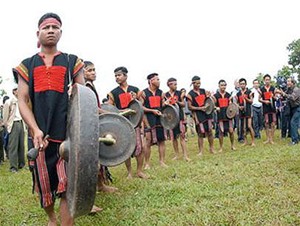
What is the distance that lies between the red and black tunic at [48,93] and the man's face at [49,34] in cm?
16

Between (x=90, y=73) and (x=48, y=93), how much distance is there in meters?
2.59

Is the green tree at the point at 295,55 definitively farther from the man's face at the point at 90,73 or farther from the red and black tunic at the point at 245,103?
the man's face at the point at 90,73

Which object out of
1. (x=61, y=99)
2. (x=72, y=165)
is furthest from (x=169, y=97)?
(x=72, y=165)

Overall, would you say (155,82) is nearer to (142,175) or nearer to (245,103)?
(142,175)

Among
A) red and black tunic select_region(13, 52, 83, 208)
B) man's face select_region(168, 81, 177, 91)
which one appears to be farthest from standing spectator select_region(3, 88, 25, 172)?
red and black tunic select_region(13, 52, 83, 208)

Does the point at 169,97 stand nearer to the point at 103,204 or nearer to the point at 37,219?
the point at 103,204

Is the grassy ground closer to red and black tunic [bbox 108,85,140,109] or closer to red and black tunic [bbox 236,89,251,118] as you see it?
red and black tunic [bbox 108,85,140,109]

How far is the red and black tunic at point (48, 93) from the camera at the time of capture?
3.80 metres

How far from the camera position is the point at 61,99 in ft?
12.6

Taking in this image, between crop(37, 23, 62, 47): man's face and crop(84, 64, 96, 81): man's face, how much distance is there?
2428 millimetres

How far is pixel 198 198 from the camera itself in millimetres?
5301

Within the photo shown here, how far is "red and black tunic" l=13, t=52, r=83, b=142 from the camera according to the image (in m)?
3.80

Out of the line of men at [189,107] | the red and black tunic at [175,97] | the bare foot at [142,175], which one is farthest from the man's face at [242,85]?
the bare foot at [142,175]

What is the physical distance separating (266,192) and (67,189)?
2.90 m
